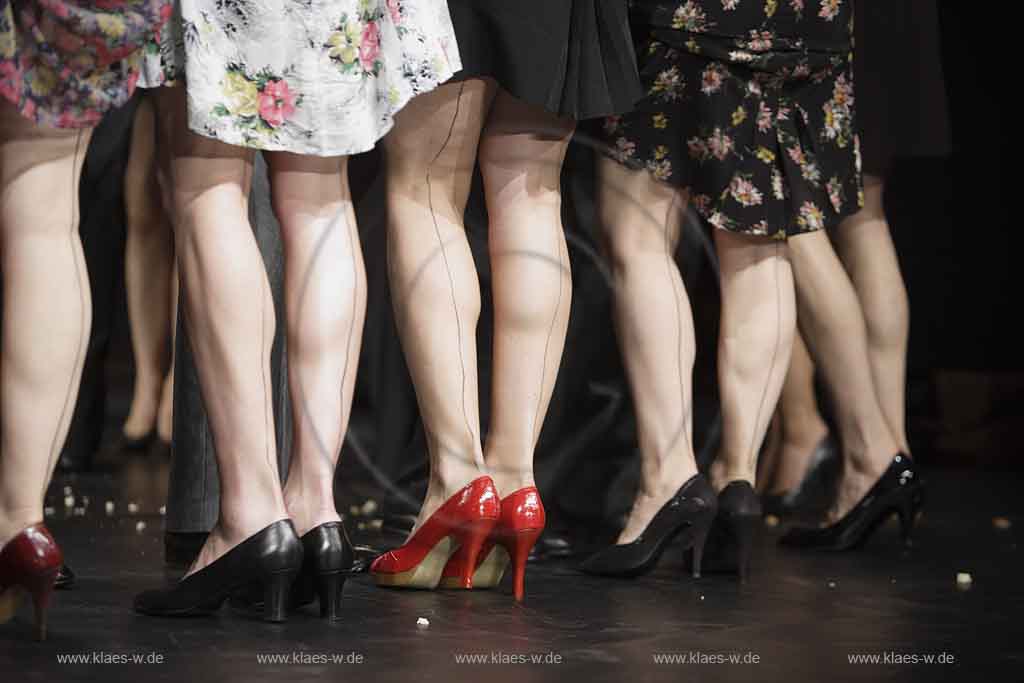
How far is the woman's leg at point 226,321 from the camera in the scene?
1702 millimetres

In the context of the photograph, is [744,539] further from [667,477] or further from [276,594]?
[276,594]

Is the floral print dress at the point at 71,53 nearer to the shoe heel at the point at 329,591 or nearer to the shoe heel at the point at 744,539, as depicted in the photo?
the shoe heel at the point at 329,591

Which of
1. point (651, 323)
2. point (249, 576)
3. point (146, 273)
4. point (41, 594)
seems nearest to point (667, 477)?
point (651, 323)

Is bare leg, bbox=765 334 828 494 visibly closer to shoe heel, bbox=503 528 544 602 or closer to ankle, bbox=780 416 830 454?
ankle, bbox=780 416 830 454

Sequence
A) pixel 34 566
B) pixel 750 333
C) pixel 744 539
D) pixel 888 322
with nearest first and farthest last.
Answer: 1. pixel 34 566
2. pixel 744 539
3. pixel 750 333
4. pixel 888 322

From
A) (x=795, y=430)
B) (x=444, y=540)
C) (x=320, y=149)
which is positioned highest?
(x=320, y=149)

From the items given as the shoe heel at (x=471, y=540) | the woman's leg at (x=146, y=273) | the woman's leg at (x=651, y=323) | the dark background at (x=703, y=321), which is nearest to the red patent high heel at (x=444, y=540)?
the shoe heel at (x=471, y=540)

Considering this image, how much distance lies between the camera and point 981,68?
Result: 445 cm

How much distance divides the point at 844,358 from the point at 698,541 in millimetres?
568

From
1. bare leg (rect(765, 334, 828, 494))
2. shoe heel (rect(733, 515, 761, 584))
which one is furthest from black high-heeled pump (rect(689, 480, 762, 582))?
bare leg (rect(765, 334, 828, 494))

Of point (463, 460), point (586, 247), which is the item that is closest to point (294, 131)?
point (463, 460)

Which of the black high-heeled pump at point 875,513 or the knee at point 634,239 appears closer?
the knee at point 634,239

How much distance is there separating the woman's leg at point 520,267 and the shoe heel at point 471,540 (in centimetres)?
11

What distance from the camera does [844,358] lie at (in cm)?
261
